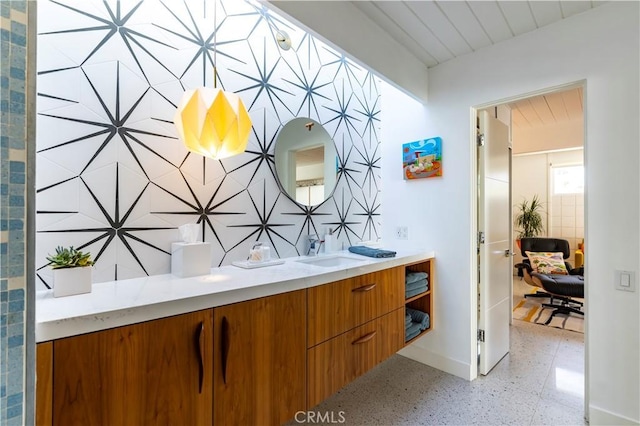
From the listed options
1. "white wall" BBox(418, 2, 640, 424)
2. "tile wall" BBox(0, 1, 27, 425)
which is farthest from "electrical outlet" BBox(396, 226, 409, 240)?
"tile wall" BBox(0, 1, 27, 425)

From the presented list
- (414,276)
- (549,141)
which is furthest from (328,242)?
(549,141)

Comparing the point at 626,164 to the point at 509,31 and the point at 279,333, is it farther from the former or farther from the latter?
the point at 279,333

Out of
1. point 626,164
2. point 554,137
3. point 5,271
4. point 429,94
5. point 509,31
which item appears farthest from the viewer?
point 554,137

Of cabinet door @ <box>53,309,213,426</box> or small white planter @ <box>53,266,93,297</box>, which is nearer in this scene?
cabinet door @ <box>53,309,213,426</box>

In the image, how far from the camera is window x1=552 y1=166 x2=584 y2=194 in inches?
208

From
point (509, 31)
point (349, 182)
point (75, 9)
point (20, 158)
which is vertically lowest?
point (20, 158)

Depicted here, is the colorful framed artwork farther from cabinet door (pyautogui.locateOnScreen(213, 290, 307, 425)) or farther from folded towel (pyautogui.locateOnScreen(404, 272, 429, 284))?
cabinet door (pyautogui.locateOnScreen(213, 290, 307, 425))

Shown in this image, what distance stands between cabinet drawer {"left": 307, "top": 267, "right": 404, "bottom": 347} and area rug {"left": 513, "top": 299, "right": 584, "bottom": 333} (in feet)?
8.24

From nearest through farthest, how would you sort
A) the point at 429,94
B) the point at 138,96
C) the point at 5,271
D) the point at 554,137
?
the point at 5,271, the point at 138,96, the point at 429,94, the point at 554,137

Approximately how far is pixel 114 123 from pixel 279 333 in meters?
1.23

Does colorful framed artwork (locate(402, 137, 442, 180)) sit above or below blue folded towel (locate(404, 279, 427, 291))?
above

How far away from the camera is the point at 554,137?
4742 mm

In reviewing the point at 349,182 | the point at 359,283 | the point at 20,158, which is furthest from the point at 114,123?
the point at 349,182

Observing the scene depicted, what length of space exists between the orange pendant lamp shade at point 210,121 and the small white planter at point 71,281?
0.68 meters
